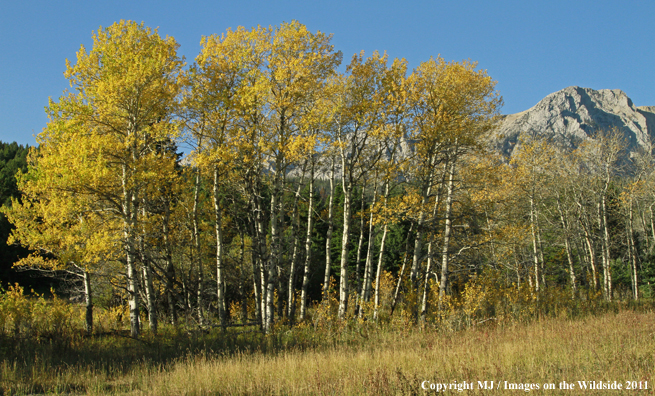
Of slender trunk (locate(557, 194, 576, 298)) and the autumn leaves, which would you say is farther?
slender trunk (locate(557, 194, 576, 298))

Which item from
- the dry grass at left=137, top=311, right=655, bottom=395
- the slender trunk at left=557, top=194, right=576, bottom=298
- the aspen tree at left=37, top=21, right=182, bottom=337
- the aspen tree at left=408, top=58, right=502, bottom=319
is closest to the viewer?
the dry grass at left=137, top=311, right=655, bottom=395

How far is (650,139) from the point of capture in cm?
1948

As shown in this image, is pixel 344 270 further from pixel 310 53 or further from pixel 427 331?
pixel 310 53

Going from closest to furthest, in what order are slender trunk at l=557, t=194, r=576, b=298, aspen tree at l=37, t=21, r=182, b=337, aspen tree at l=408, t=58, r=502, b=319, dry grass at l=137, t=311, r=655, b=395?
dry grass at l=137, t=311, r=655, b=395 → aspen tree at l=37, t=21, r=182, b=337 → aspen tree at l=408, t=58, r=502, b=319 → slender trunk at l=557, t=194, r=576, b=298

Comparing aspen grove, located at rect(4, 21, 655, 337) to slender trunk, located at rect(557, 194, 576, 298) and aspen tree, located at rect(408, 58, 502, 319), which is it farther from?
slender trunk, located at rect(557, 194, 576, 298)

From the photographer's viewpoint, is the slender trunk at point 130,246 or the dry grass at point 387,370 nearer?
the dry grass at point 387,370

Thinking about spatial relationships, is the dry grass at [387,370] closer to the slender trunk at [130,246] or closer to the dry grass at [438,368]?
the dry grass at [438,368]

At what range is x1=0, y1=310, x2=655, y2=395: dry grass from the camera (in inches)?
200

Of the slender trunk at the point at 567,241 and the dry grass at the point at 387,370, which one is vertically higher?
the slender trunk at the point at 567,241

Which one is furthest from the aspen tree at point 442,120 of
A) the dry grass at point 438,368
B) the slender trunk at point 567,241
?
the slender trunk at point 567,241

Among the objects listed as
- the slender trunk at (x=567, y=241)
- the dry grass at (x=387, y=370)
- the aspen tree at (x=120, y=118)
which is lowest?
the dry grass at (x=387, y=370)

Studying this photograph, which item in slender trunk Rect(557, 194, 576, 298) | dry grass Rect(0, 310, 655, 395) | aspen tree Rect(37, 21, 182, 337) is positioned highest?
aspen tree Rect(37, 21, 182, 337)

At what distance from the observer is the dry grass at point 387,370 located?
5070 millimetres

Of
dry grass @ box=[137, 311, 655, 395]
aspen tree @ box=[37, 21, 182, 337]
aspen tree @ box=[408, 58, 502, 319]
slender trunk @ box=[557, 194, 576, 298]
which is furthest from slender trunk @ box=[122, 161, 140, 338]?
slender trunk @ box=[557, 194, 576, 298]
